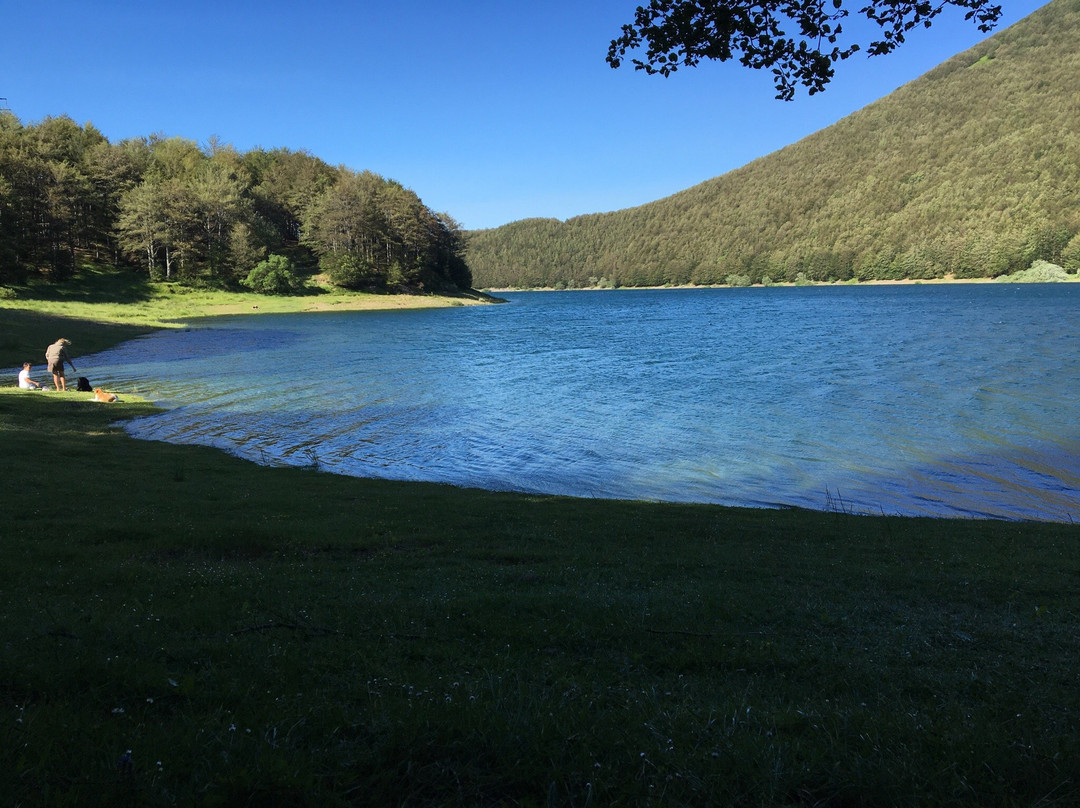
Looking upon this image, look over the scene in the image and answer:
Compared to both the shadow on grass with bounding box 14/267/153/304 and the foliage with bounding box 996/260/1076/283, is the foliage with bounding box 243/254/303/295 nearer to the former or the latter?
the shadow on grass with bounding box 14/267/153/304

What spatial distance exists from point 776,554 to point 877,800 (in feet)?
22.9

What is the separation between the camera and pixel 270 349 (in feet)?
162

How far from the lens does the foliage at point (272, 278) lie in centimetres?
10275

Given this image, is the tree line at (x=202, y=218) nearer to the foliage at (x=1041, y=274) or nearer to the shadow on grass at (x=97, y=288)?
the shadow on grass at (x=97, y=288)

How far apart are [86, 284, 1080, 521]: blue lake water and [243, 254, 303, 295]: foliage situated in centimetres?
5043

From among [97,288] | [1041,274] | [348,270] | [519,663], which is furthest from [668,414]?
[1041,274]

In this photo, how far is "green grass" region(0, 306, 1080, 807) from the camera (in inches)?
138

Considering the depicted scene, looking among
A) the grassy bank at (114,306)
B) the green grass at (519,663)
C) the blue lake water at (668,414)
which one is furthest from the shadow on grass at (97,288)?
the green grass at (519,663)

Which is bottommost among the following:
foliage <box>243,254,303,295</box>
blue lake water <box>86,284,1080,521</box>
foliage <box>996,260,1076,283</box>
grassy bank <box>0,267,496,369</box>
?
blue lake water <box>86,284,1080,521</box>

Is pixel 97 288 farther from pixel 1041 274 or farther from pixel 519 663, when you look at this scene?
pixel 1041 274

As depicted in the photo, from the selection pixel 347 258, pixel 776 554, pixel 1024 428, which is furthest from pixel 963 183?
pixel 776 554

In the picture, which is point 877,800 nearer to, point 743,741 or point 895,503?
point 743,741

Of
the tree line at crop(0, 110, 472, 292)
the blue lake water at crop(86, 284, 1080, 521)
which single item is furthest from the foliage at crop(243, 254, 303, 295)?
the blue lake water at crop(86, 284, 1080, 521)

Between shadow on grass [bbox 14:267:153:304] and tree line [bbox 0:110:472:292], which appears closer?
shadow on grass [bbox 14:267:153:304]
